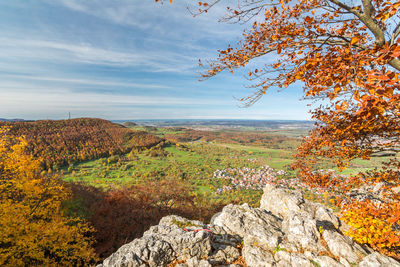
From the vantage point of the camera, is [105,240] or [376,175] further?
[105,240]

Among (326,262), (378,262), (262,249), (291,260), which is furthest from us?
(262,249)

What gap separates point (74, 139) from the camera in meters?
83.1

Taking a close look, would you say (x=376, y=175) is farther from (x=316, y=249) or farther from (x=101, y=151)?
(x=101, y=151)

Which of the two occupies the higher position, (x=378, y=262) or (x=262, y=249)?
(x=378, y=262)

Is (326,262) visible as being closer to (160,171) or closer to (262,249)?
(262,249)

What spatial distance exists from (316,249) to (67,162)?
7979 cm

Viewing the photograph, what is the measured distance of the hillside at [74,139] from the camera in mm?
67000

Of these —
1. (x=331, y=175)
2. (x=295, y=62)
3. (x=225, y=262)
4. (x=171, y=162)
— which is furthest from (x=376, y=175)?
(x=171, y=162)

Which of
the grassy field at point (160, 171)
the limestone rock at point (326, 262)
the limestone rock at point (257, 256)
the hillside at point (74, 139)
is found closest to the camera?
the limestone rock at point (326, 262)

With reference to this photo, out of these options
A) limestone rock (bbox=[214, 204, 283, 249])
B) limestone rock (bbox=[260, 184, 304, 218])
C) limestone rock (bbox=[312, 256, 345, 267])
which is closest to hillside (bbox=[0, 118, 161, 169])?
limestone rock (bbox=[214, 204, 283, 249])

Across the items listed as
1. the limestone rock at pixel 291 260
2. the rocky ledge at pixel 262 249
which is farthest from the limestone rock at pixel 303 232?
the limestone rock at pixel 291 260

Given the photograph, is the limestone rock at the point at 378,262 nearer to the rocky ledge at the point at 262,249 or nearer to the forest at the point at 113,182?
the rocky ledge at the point at 262,249

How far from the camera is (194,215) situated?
23875mm

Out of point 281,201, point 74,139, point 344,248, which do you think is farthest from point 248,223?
point 74,139
